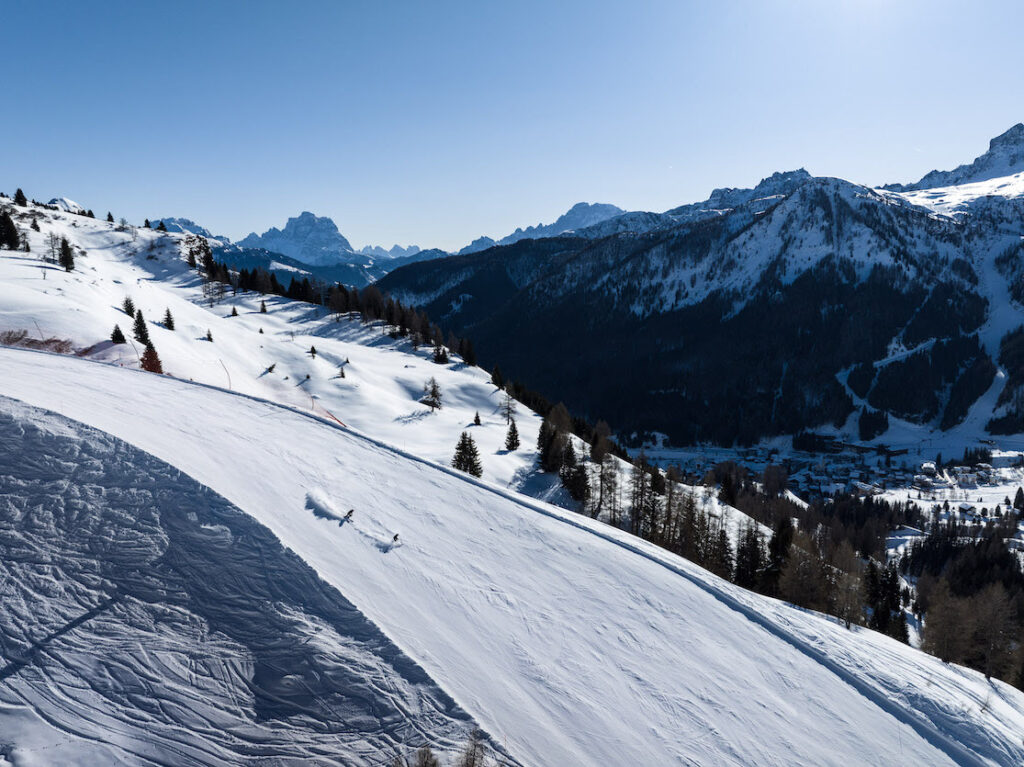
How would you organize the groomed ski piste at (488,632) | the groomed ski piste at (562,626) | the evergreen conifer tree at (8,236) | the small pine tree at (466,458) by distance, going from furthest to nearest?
the evergreen conifer tree at (8,236), the small pine tree at (466,458), the groomed ski piste at (562,626), the groomed ski piste at (488,632)

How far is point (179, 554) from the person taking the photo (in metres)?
8.37

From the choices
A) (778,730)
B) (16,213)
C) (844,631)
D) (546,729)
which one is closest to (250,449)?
(546,729)

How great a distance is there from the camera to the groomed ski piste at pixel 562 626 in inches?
315

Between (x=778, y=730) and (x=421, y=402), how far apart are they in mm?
57750

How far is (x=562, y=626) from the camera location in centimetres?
984

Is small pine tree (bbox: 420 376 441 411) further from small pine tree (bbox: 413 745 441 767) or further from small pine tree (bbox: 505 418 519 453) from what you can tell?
small pine tree (bbox: 413 745 441 767)

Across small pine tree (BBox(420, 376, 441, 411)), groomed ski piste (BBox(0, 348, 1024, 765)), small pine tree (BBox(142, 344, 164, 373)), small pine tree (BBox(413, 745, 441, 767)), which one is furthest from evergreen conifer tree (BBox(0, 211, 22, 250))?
small pine tree (BBox(413, 745, 441, 767))

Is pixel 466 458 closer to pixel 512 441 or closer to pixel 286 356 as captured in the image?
pixel 512 441

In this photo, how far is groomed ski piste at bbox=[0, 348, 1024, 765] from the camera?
315 inches

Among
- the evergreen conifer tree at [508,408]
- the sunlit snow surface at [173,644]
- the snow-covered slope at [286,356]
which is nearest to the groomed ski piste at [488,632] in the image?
the sunlit snow surface at [173,644]

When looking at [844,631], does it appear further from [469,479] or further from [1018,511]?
[1018,511]

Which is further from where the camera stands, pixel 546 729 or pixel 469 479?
pixel 469 479

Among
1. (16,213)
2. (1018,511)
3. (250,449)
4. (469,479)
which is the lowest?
(1018,511)

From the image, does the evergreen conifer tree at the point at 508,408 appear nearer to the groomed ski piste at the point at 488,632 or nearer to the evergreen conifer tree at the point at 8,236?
the groomed ski piste at the point at 488,632
